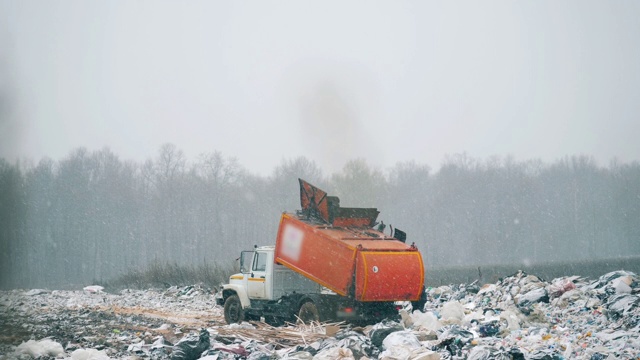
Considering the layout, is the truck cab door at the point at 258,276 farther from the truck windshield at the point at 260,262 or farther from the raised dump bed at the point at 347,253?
the raised dump bed at the point at 347,253

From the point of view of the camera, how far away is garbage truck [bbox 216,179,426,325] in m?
13.2

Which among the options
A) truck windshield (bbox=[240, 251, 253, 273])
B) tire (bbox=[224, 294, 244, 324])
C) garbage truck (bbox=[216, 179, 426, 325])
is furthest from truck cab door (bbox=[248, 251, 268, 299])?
tire (bbox=[224, 294, 244, 324])

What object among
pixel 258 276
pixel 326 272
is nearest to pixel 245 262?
pixel 258 276

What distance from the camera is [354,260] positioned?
13133mm

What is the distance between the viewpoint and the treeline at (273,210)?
2211 inches

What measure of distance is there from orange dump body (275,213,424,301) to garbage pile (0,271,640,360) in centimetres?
71

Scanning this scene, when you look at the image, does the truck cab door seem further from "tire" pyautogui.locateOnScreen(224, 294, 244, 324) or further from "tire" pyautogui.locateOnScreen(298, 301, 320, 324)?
"tire" pyautogui.locateOnScreen(298, 301, 320, 324)

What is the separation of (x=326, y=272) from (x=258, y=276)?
7.79 feet

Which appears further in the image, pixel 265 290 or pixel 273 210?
pixel 273 210

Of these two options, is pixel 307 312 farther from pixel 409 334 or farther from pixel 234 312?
pixel 409 334

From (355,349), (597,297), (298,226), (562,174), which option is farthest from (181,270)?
(562,174)

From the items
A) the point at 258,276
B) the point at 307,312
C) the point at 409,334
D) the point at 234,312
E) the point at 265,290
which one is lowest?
the point at 234,312

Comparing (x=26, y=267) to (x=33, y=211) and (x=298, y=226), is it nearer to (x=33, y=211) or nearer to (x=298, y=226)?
(x=33, y=211)

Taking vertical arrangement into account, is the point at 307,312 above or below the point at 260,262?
below
